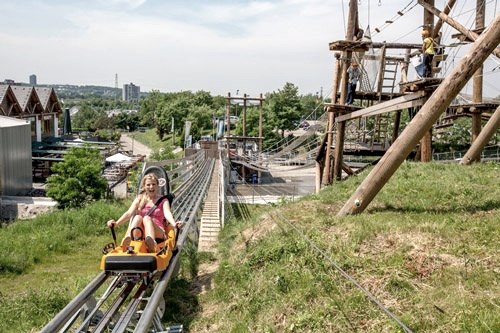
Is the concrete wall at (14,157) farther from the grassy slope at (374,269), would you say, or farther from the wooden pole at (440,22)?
the grassy slope at (374,269)

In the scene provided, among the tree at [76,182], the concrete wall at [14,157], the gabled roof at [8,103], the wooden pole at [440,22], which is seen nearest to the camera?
the wooden pole at [440,22]

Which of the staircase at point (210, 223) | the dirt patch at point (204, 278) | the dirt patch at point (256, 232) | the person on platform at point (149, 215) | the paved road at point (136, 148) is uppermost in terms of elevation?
the person on platform at point (149, 215)

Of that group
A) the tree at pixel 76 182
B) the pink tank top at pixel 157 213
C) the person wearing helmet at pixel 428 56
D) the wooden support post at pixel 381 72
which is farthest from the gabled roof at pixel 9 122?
the person wearing helmet at pixel 428 56

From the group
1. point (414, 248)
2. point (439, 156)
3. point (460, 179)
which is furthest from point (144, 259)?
point (439, 156)

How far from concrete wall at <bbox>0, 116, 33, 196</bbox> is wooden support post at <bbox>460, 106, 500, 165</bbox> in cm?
2155

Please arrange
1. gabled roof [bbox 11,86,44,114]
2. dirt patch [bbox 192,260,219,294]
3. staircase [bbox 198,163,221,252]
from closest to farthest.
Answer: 1. dirt patch [bbox 192,260,219,294]
2. staircase [bbox 198,163,221,252]
3. gabled roof [bbox 11,86,44,114]

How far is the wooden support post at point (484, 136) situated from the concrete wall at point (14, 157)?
70.7ft

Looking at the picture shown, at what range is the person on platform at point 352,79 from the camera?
9.73 meters

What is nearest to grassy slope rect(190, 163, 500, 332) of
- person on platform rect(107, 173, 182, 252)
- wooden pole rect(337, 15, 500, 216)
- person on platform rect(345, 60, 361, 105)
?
wooden pole rect(337, 15, 500, 216)

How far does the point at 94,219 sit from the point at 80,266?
13.8 ft

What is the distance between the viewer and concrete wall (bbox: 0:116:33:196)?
2317 cm

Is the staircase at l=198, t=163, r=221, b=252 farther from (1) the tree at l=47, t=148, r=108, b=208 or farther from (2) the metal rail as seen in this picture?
(1) the tree at l=47, t=148, r=108, b=208

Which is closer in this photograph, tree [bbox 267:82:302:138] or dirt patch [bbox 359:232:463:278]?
dirt patch [bbox 359:232:463:278]

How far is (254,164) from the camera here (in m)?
21.2
